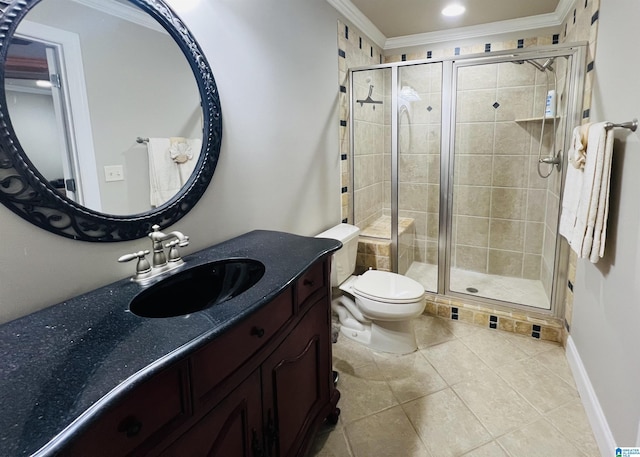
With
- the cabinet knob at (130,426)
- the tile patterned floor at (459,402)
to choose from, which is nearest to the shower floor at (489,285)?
the tile patterned floor at (459,402)

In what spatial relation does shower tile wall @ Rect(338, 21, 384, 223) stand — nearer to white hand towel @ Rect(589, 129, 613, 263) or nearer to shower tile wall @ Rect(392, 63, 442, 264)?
shower tile wall @ Rect(392, 63, 442, 264)

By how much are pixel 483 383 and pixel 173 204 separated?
1.90m

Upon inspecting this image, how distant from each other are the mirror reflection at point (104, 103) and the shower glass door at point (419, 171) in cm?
191

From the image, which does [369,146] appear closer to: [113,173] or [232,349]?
[113,173]

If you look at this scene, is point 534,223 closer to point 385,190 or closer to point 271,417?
point 385,190

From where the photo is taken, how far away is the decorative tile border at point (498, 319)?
7.97 feet

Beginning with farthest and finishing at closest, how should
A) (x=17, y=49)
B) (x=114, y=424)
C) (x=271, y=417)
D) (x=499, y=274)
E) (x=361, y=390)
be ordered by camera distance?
(x=499, y=274), (x=361, y=390), (x=271, y=417), (x=17, y=49), (x=114, y=424)

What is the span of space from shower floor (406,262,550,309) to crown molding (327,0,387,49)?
206 cm

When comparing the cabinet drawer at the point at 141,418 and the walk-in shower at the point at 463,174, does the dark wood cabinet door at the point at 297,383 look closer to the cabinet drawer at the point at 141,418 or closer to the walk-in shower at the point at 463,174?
the cabinet drawer at the point at 141,418

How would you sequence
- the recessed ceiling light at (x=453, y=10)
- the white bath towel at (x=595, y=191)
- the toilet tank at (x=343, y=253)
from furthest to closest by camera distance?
1. the recessed ceiling light at (x=453, y=10)
2. the toilet tank at (x=343, y=253)
3. the white bath towel at (x=595, y=191)

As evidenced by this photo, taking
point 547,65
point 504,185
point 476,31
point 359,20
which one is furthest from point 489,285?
point 359,20

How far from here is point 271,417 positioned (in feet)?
3.83

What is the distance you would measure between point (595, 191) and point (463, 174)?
5.33 ft

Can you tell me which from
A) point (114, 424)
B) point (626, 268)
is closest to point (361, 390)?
point (626, 268)
